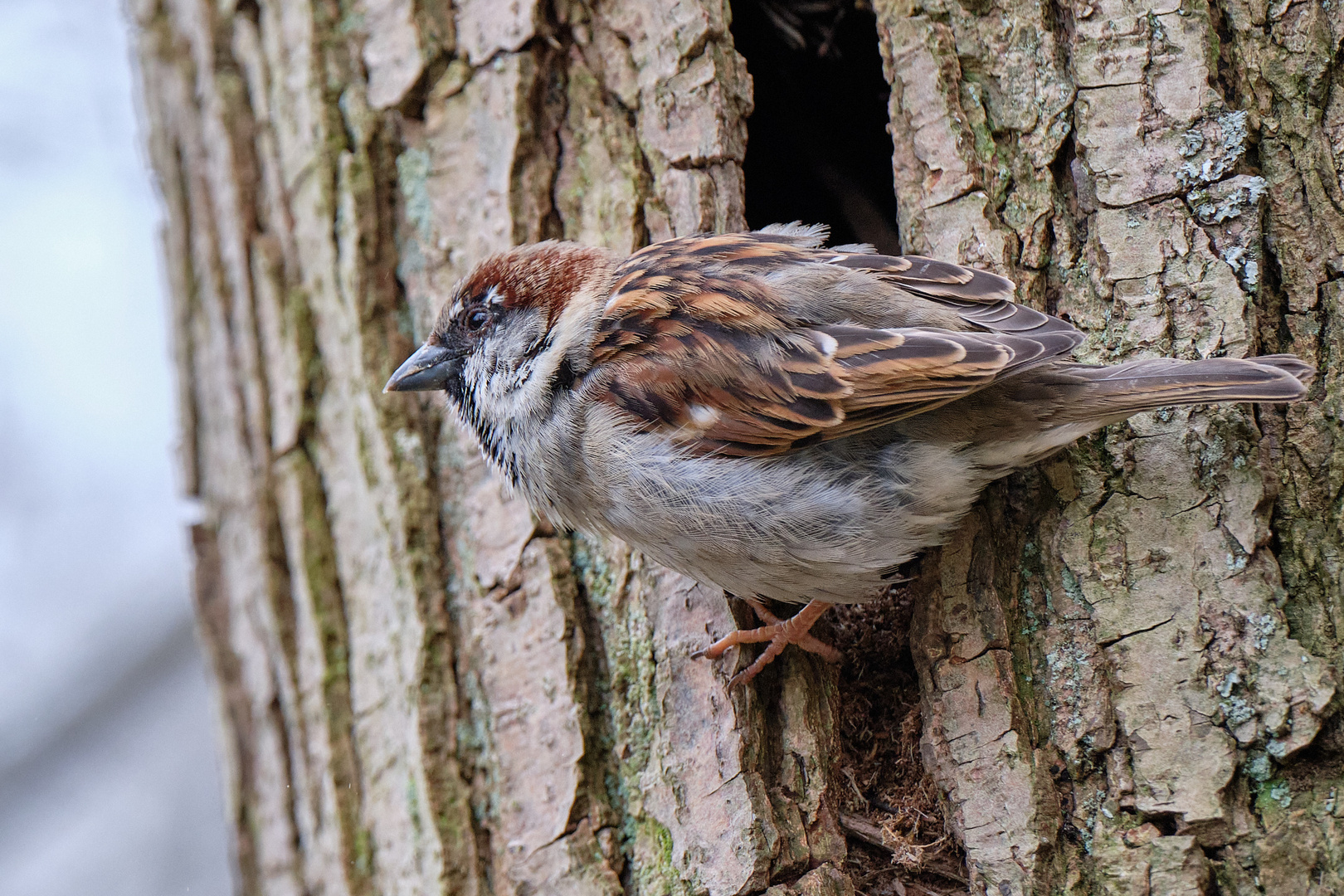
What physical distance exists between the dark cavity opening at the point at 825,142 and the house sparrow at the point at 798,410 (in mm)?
1224

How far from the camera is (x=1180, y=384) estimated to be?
1.84 m

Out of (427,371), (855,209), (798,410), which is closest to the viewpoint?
(798,410)

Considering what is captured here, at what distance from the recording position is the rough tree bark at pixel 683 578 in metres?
1.88

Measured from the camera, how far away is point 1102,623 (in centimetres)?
194

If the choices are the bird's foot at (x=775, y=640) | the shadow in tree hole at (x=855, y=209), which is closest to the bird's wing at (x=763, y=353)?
the bird's foot at (x=775, y=640)

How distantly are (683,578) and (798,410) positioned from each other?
1.68ft

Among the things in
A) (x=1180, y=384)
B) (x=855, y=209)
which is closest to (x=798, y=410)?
(x=1180, y=384)

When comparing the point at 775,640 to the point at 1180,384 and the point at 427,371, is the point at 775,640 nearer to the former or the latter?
the point at 1180,384

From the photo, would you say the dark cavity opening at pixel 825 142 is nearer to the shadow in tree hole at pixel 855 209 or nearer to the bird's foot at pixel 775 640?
the shadow in tree hole at pixel 855 209

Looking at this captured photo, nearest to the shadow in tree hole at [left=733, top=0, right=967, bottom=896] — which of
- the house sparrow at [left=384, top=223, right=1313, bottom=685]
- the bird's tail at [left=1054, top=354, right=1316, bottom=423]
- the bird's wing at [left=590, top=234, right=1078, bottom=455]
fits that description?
the house sparrow at [left=384, top=223, right=1313, bottom=685]

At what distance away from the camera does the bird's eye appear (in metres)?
2.57

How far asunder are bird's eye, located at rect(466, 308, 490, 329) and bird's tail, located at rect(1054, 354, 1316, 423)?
1.28 m

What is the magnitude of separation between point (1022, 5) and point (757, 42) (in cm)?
112

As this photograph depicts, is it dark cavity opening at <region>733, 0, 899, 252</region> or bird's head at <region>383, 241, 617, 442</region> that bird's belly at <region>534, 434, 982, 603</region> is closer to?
bird's head at <region>383, 241, 617, 442</region>
